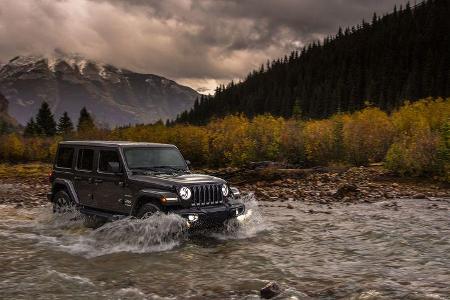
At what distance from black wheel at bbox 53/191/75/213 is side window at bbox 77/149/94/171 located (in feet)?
3.08

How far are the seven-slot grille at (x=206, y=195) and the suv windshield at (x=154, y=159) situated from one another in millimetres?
1551

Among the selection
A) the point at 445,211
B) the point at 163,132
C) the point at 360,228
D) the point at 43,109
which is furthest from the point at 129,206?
the point at 43,109

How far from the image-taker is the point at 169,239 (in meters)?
10.8

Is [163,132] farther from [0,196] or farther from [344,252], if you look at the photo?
[344,252]

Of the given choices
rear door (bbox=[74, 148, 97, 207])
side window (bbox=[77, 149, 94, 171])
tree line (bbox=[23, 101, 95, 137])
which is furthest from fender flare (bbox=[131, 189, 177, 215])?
tree line (bbox=[23, 101, 95, 137])

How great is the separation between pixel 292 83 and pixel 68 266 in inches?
5539

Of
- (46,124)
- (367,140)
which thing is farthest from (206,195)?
(46,124)

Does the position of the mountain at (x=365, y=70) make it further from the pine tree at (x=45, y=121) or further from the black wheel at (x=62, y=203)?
the black wheel at (x=62, y=203)

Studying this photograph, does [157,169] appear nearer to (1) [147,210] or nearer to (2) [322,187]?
(1) [147,210]

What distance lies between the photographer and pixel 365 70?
119 meters

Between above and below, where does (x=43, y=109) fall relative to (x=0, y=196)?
above

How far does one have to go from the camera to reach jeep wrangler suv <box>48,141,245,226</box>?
10.6 meters

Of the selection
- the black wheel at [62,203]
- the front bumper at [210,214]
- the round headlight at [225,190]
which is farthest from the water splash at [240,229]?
the black wheel at [62,203]

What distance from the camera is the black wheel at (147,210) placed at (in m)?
10.5
